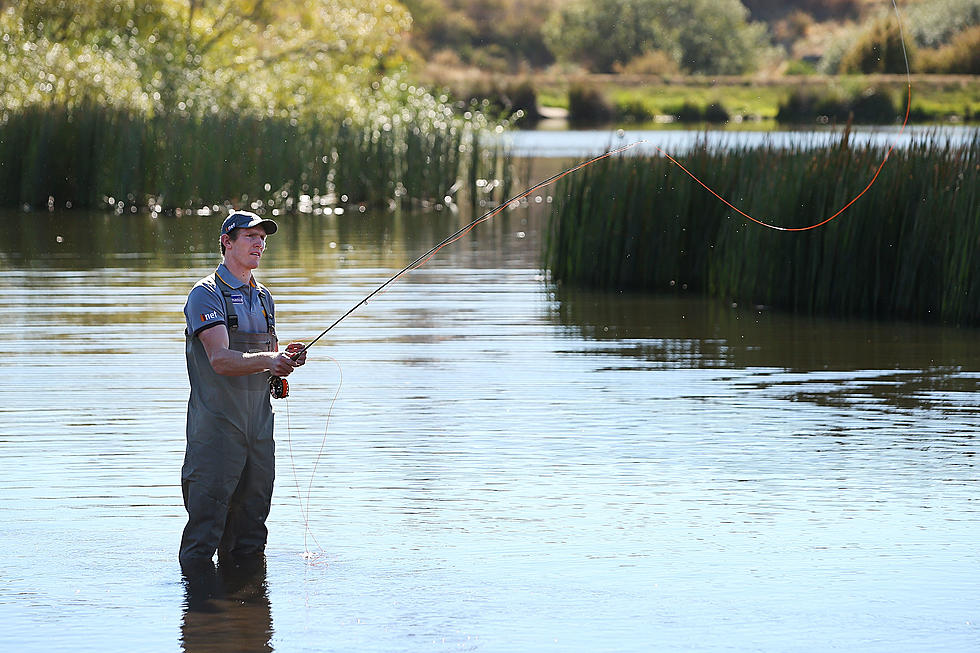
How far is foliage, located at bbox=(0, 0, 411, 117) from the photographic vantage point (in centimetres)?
3428

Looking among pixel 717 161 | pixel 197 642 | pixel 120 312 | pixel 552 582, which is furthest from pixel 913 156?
pixel 197 642

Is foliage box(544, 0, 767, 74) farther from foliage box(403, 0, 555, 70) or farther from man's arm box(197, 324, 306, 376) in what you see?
man's arm box(197, 324, 306, 376)

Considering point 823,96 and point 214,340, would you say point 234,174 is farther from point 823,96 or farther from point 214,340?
point 823,96

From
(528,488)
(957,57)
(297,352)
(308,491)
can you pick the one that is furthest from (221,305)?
(957,57)

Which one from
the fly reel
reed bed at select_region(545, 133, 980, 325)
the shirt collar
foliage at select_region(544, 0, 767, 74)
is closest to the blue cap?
the shirt collar

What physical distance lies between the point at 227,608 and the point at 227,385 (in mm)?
807

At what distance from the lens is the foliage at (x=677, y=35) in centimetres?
10756

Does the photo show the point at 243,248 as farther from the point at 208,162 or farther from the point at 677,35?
the point at 677,35

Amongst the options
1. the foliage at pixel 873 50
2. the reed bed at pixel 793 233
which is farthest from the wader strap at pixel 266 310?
the foliage at pixel 873 50

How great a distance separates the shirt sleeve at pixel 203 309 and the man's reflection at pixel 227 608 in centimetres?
92

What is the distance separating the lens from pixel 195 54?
4041 cm

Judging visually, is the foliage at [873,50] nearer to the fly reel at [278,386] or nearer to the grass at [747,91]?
the grass at [747,91]

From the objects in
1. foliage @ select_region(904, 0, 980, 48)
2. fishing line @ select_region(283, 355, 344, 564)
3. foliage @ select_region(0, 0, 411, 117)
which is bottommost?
fishing line @ select_region(283, 355, 344, 564)

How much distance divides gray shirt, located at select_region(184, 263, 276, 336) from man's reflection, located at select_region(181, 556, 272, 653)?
919mm
